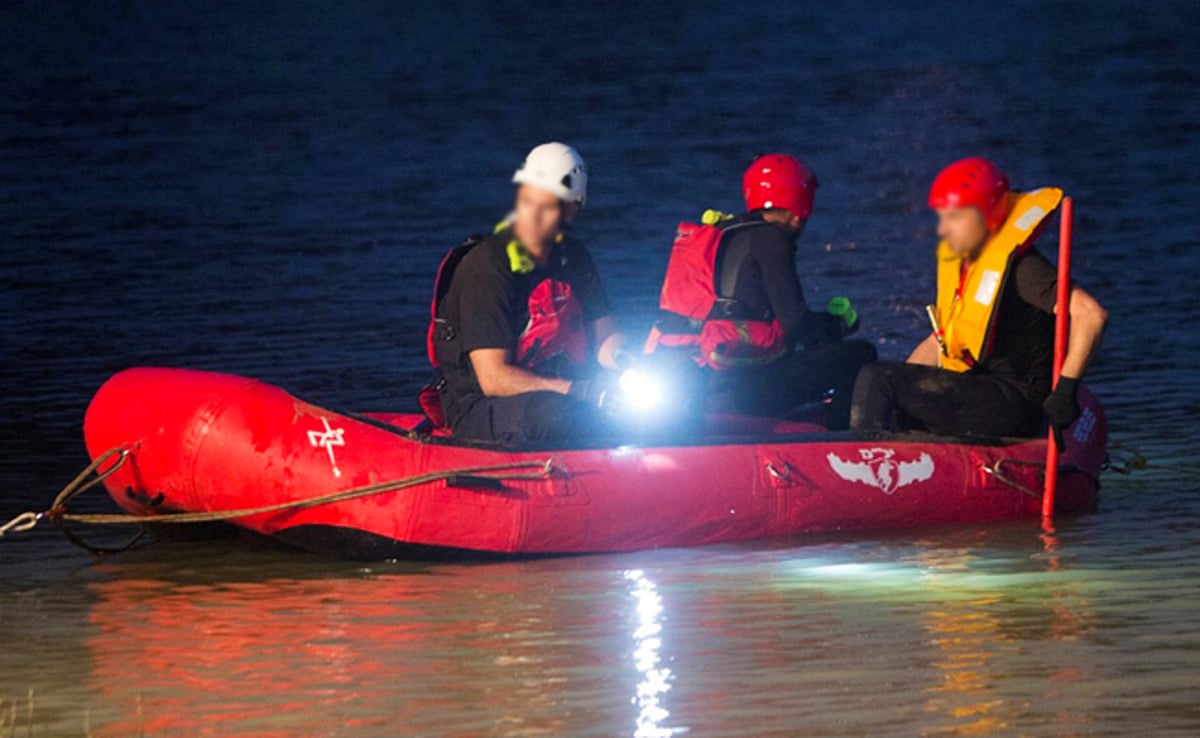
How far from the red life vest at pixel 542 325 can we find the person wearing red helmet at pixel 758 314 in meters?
0.72

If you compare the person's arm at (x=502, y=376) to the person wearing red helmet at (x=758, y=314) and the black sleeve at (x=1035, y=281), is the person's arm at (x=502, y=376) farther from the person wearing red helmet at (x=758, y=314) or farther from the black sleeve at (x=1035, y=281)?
the black sleeve at (x=1035, y=281)

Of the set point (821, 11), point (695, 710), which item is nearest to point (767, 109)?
point (821, 11)

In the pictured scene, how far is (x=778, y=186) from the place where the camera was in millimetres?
9469

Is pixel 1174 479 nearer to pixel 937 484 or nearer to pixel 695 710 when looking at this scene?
pixel 937 484

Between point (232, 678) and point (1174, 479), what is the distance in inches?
173

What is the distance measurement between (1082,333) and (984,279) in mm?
404

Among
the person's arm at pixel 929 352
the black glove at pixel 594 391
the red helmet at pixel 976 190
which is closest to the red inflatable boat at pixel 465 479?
the black glove at pixel 594 391

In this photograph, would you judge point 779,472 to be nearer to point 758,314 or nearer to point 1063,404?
point 758,314

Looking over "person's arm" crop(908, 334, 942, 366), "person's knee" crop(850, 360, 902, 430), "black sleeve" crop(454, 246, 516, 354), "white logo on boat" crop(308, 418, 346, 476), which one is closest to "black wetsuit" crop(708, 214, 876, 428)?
"person's arm" crop(908, 334, 942, 366)

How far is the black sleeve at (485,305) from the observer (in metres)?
8.68

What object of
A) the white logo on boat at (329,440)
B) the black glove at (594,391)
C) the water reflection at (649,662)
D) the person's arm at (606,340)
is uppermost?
the person's arm at (606,340)

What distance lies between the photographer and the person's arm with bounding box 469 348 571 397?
8695 mm

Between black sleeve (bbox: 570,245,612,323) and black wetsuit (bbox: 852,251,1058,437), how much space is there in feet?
3.34

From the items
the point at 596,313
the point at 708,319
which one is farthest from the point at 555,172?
the point at 708,319
